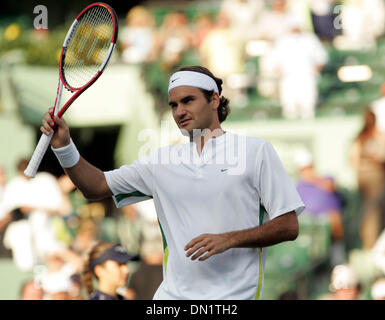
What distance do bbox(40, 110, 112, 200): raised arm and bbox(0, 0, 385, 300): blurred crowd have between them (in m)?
3.82

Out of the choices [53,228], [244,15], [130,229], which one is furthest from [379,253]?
[244,15]

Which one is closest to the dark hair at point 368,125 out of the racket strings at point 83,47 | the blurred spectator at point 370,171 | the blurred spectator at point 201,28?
the blurred spectator at point 370,171

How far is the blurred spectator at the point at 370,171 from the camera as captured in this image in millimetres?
8508

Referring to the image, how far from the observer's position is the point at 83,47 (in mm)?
4609

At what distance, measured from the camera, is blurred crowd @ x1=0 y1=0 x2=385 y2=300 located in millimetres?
8125

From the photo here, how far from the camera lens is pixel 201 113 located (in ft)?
11.6

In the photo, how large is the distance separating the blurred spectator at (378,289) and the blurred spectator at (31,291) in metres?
3.32

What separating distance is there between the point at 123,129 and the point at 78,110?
681 millimetres

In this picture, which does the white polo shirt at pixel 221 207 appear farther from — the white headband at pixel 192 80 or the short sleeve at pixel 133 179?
the white headband at pixel 192 80

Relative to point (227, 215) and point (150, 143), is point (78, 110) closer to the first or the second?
point (150, 143)

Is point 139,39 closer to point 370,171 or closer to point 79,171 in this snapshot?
point 370,171

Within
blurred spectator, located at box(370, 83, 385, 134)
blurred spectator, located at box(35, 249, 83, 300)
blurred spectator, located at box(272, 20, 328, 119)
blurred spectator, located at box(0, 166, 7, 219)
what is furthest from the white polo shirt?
blurred spectator, located at box(272, 20, 328, 119)

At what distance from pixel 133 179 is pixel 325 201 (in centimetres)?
530
